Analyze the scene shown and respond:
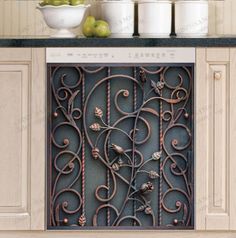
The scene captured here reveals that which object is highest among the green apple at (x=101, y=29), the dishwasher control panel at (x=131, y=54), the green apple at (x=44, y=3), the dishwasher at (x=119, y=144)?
the green apple at (x=44, y=3)

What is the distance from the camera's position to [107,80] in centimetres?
386

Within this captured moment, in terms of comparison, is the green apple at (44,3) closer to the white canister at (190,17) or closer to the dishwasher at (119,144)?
the dishwasher at (119,144)

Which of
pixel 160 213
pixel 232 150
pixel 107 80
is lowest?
pixel 160 213

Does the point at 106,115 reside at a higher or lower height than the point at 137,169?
higher

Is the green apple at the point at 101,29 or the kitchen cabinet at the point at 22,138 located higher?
the green apple at the point at 101,29

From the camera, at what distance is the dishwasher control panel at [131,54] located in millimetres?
3820

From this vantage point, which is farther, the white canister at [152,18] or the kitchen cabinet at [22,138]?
the white canister at [152,18]

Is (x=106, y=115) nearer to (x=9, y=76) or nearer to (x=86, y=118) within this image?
(x=86, y=118)

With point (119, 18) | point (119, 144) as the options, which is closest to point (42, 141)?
point (119, 144)

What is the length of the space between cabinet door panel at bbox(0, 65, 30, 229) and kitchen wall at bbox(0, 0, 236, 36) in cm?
53

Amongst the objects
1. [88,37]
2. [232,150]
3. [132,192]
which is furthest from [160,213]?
[88,37]

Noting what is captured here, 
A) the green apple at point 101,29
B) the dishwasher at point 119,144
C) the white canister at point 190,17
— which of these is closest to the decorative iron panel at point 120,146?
the dishwasher at point 119,144

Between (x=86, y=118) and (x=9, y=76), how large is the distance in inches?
14.8

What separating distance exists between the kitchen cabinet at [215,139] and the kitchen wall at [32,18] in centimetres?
51
